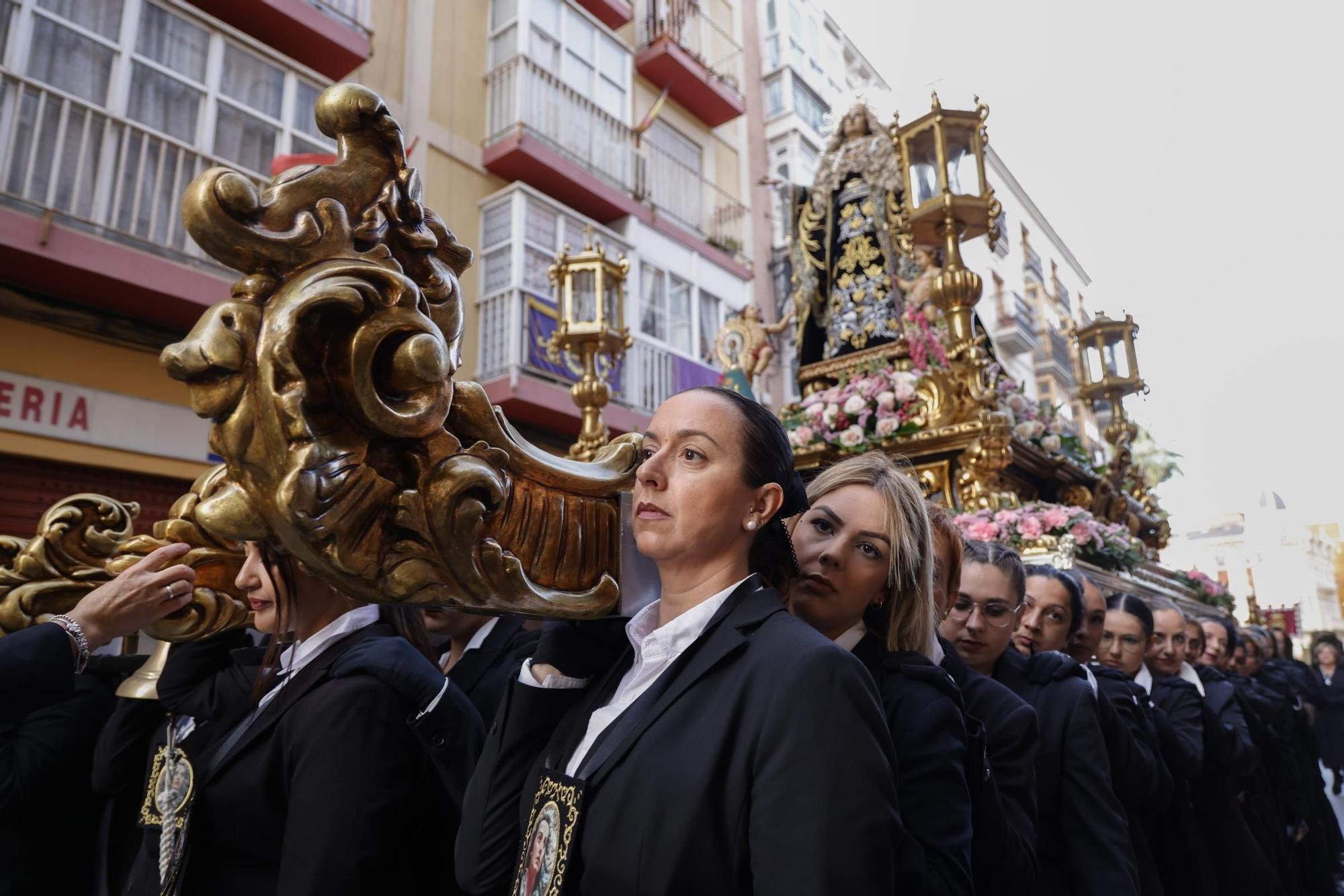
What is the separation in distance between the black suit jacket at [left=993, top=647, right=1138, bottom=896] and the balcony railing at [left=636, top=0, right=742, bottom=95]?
1159cm

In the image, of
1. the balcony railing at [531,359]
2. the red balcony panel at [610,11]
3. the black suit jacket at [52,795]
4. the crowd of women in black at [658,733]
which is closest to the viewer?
the crowd of women in black at [658,733]

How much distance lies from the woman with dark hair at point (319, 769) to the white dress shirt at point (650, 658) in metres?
0.46

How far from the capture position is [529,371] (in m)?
9.55

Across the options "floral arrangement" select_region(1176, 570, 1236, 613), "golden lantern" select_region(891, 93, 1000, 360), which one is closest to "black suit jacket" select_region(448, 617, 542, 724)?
"golden lantern" select_region(891, 93, 1000, 360)

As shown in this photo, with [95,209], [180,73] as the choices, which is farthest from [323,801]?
[180,73]

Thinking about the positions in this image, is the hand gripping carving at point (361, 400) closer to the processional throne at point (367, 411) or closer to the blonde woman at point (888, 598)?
the processional throne at point (367, 411)

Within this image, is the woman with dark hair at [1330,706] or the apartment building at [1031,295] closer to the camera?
the woman with dark hair at [1330,706]

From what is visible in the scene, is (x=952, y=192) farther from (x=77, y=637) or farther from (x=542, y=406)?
(x=542, y=406)

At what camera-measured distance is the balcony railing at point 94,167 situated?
247 inches

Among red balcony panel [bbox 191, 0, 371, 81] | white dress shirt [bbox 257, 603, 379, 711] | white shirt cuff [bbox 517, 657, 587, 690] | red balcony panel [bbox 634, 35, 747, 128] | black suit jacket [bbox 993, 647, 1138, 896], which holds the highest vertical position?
red balcony panel [bbox 634, 35, 747, 128]

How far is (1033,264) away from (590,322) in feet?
62.9

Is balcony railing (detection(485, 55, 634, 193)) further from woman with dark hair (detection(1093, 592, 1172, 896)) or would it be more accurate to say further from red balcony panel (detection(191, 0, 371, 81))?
woman with dark hair (detection(1093, 592, 1172, 896))

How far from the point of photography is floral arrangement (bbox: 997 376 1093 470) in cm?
540

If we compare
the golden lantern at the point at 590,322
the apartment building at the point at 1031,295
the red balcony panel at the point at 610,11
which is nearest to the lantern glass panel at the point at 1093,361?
the golden lantern at the point at 590,322
